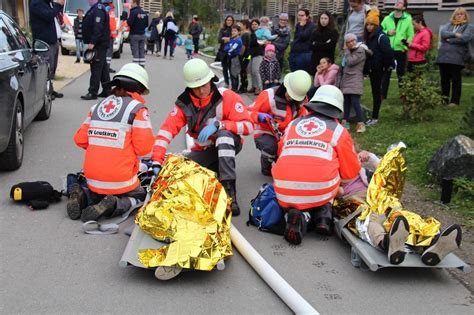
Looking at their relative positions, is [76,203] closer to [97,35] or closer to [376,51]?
[376,51]

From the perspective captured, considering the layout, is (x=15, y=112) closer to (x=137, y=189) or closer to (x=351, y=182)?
(x=137, y=189)

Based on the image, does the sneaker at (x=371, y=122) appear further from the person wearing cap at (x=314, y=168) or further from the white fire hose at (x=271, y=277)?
the white fire hose at (x=271, y=277)

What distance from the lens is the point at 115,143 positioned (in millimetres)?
5496

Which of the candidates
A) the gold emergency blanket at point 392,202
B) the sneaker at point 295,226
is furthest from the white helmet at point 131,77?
the gold emergency blanket at point 392,202

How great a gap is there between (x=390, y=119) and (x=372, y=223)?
6139 millimetres

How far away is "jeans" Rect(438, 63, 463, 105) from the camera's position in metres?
10.9

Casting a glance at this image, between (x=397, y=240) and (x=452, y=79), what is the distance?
7.62m

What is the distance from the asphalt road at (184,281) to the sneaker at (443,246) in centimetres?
21

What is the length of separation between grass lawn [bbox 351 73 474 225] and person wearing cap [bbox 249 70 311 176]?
171 cm

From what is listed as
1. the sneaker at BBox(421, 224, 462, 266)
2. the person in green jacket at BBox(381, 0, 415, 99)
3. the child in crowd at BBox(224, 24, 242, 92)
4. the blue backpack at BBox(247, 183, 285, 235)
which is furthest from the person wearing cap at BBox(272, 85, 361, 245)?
the child in crowd at BBox(224, 24, 242, 92)

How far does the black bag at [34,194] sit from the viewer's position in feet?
19.1

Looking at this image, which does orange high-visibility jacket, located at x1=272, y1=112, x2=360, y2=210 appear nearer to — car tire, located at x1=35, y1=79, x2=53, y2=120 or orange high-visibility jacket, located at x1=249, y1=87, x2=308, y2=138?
orange high-visibility jacket, located at x1=249, y1=87, x2=308, y2=138

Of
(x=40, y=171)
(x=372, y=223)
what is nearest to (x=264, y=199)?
(x=372, y=223)

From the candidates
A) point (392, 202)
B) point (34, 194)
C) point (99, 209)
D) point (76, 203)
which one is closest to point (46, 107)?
point (34, 194)
